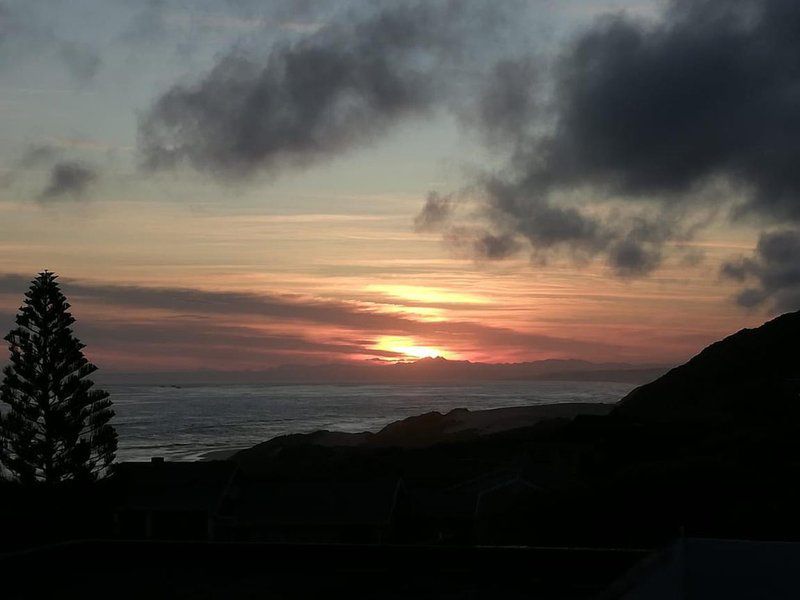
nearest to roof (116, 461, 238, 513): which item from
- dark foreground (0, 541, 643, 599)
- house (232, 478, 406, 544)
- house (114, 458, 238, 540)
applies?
house (114, 458, 238, 540)

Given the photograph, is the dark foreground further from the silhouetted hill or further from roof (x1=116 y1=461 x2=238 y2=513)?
the silhouetted hill

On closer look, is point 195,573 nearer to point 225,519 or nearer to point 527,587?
point 527,587

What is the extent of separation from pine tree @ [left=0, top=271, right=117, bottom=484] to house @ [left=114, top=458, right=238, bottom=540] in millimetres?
4473

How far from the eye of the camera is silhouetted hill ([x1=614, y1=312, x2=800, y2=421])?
2298 inches

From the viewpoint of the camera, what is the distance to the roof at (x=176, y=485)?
38.2 metres

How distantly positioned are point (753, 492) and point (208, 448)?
7421cm

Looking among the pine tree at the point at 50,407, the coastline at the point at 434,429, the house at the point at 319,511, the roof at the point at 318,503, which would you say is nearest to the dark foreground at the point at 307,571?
the house at the point at 319,511

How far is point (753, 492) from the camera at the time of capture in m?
34.0

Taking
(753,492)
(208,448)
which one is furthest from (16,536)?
(208,448)

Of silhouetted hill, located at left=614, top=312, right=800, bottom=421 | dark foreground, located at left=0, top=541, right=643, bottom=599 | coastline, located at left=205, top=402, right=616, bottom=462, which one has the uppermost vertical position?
silhouetted hill, located at left=614, top=312, right=800, bottom=421

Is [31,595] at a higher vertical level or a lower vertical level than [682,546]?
lower

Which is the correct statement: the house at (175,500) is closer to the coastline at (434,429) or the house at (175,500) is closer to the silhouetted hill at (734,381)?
the silhouetted hill at (734,381)

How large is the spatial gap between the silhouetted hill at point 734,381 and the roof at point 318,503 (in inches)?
1050

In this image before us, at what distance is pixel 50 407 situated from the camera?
1759 inches
